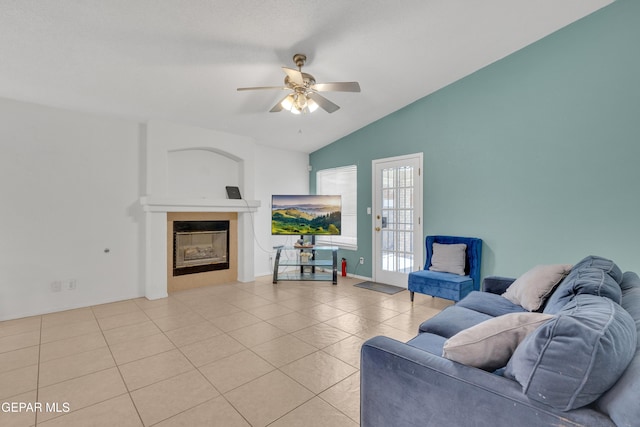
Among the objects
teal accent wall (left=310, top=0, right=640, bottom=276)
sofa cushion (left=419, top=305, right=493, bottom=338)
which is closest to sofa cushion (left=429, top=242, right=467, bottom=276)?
teal accent wall (left=310, top=0, right=640, bottom=276)

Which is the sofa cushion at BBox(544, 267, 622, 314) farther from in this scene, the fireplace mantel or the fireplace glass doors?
the fireplace glass doors

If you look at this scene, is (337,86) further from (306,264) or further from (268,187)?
(268,187)

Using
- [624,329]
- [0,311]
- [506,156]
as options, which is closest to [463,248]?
[506,156]

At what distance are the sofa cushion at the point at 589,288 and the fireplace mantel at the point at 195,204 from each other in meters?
4.31

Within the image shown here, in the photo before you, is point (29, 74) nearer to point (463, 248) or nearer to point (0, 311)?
point (0, 311)

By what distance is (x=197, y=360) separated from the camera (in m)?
2.48

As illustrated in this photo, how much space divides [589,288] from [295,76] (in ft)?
8.51

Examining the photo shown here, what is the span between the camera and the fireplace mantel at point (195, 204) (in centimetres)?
414

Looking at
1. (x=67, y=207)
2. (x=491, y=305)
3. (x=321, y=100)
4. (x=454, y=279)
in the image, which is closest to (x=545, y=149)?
(x=454, y=279)

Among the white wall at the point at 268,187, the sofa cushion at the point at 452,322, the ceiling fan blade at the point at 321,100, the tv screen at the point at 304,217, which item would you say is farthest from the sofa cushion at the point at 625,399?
the white wall at the point at 268,187

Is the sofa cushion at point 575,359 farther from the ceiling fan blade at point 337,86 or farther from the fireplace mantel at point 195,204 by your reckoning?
the fireplace mantel at point 195,204

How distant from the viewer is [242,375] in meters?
2.25

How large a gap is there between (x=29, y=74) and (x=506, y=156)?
5.26 meters

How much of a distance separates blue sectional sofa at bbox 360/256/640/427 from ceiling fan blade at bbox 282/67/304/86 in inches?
89.6
